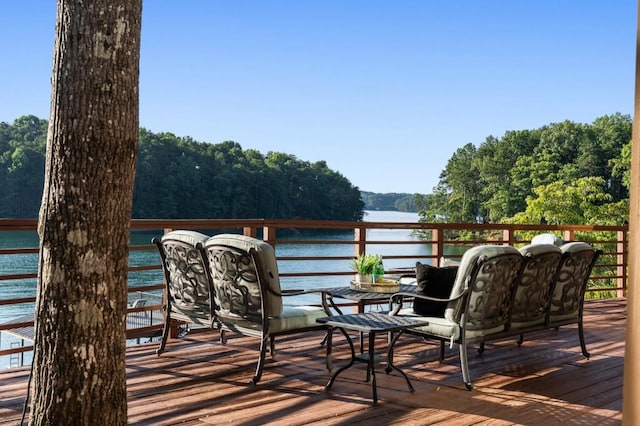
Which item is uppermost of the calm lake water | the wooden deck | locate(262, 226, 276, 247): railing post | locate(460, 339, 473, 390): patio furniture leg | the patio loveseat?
locate(262, 226, 276, 247): railing post

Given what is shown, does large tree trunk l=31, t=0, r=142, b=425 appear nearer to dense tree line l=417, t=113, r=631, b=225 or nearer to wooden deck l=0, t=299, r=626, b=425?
wooden deck l=0, t=299, r=626, b=425

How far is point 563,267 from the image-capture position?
503cm

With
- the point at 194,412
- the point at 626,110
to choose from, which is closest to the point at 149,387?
the point at 194,412

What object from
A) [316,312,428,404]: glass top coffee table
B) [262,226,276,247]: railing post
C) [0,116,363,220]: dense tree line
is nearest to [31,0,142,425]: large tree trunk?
[316,312,428,404]: glass top coffee table

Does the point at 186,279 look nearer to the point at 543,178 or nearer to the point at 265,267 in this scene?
the point at 265,267

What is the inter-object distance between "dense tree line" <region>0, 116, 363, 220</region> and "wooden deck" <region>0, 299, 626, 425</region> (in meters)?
28.0

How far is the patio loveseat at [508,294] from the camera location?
4.35m

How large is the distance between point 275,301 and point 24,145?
103ft

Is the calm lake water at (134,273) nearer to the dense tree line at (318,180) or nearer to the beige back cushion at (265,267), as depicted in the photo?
the dense tree line at (318,180)

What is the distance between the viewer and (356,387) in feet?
14.0

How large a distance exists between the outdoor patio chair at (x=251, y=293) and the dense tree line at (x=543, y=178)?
2461cm

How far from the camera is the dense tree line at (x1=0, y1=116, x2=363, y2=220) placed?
1248 inches

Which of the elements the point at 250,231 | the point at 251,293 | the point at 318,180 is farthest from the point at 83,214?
the point at 318,180

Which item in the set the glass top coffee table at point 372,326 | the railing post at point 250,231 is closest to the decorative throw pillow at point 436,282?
the glass top coffee table at point 372,326
